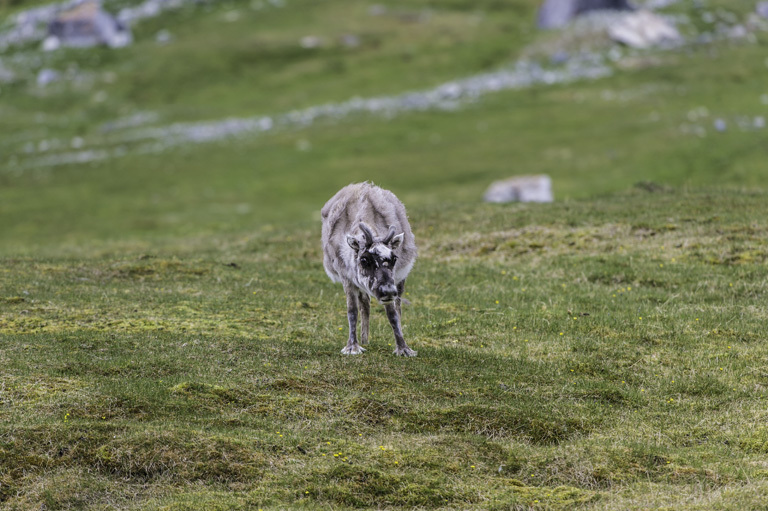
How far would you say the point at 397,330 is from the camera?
18.6 meters

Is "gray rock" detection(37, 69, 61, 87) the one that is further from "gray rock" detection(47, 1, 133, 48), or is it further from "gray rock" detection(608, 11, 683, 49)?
"gray rock" detection(608, 11, 683, 49)

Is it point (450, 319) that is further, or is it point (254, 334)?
point (450, 319)

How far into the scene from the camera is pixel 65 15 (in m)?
132

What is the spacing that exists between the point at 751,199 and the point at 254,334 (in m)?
24.8

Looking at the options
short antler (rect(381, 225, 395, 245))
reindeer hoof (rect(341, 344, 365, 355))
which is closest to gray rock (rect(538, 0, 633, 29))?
reindeer hoof (rect(341, 344, 365, 355))

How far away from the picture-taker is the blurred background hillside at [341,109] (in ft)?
236

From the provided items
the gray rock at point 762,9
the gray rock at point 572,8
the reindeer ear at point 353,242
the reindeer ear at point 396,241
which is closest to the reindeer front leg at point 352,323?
the reindeer ear at point 353,242

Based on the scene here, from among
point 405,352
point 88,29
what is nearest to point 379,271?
point 405,352

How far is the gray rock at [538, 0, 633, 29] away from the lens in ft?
395

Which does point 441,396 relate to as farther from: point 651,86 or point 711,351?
point 651,86

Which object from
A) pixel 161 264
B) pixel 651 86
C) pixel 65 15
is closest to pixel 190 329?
pixel 161 264

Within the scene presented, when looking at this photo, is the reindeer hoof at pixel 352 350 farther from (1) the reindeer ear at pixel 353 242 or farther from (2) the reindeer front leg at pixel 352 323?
(1) the reindeer ear at pixel 353 242

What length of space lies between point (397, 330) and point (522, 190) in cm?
4540

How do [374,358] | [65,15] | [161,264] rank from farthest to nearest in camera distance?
[65,15], [161,264], [374,358]
